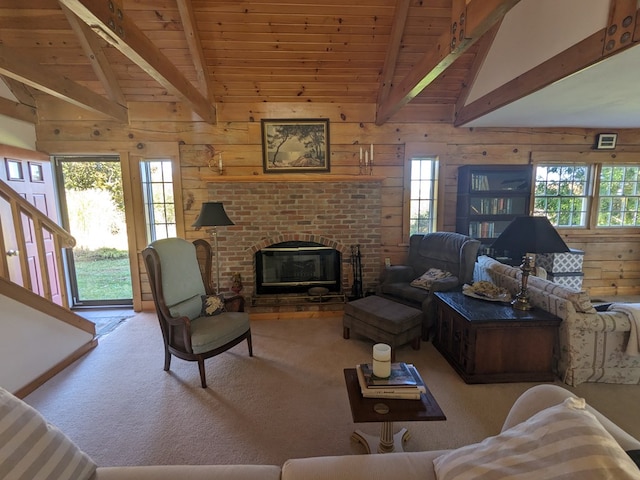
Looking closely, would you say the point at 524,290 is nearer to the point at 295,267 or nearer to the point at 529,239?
the point at 529,239

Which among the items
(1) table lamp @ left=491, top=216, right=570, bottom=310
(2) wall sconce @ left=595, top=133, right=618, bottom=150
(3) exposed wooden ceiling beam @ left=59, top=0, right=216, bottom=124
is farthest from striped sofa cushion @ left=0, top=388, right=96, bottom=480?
(2) wall sconce @ left=595, top=133, right=618, bottom=150

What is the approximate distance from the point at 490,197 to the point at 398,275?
1746mm

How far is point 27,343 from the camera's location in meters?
2.42

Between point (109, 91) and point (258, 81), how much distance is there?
176cm

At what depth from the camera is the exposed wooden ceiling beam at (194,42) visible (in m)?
2.96

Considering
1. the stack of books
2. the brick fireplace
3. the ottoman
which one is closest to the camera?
the stack of books

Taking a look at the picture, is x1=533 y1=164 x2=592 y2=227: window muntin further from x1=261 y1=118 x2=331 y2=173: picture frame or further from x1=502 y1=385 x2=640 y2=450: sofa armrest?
x1=502 y1=385 x2=640 y2=450: sofa armrest

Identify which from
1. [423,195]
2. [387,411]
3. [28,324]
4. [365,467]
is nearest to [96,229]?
[28,324]

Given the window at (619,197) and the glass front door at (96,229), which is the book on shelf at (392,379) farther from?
the window at (619,197)

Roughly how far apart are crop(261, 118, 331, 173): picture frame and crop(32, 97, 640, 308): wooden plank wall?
0.29 ft

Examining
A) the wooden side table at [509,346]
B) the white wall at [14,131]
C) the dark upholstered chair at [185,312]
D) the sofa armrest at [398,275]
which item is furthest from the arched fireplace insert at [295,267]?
the white wall at [14,131]

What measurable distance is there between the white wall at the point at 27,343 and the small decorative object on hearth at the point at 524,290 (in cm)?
398

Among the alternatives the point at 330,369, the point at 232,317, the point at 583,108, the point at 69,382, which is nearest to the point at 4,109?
the point at 69,382

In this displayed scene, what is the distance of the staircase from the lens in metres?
2.29
